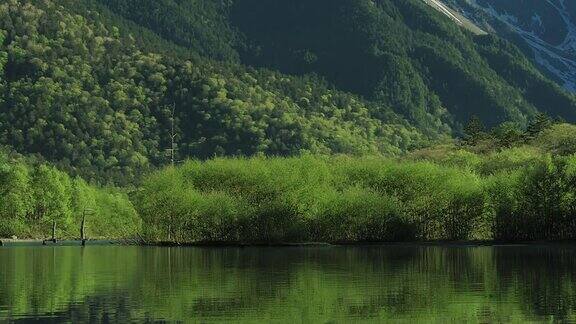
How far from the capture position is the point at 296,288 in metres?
64.3

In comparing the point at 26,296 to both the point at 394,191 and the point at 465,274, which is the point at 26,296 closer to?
the point at 465,274

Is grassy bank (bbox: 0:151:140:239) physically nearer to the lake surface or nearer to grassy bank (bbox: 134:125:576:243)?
grassy bank (bbox: 134:125:576:243)

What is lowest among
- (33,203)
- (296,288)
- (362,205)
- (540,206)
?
(296,288)

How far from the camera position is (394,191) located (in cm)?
13762

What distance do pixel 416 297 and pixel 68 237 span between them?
5555 inches

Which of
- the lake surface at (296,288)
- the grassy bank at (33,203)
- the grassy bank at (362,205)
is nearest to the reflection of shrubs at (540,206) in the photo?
the grassy bank at (362,205)

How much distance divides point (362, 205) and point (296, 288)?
69.1m

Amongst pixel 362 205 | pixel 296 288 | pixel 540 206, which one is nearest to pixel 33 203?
pixel 362 205

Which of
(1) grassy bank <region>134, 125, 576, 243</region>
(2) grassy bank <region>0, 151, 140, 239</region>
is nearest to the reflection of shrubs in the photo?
(1) grassy bank <region>134, 125, 576, 243</region>

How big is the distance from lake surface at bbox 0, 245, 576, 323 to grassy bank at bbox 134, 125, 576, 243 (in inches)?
1150

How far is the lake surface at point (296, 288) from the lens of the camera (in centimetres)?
5100

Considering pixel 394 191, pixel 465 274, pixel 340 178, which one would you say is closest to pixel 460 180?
pixel 394 191

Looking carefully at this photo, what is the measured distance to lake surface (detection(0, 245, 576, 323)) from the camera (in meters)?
51.0

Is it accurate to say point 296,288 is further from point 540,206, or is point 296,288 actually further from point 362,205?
point 540,206
